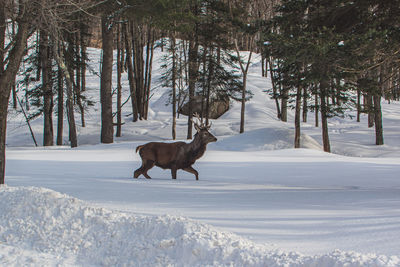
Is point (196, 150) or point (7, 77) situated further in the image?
point (196, 150)

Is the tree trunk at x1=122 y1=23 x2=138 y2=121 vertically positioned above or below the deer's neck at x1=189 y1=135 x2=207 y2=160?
above

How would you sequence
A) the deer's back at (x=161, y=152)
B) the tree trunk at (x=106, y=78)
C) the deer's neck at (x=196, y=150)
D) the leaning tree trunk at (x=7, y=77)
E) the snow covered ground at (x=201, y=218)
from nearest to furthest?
1. the snow covered ground at (x=201, y=218)
2. the leaning tree trunk at (x=7, y=77)
3. the deer's back at (x=161, y=152)
4. the deer's neck at (x=196, y=150)
5. the tree trunk at (x=106, y=78)

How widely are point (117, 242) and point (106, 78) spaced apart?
15.1 metres

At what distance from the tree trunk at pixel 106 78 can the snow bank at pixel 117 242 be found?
13.5 metres

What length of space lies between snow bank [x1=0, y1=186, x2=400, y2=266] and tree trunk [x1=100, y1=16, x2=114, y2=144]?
13.5 metres

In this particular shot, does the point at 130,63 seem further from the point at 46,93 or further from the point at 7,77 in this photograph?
the point at 7,77

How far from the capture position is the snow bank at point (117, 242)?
3.35 meters

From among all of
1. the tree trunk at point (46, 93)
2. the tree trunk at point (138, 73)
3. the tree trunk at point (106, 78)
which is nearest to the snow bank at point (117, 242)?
the tree trunk at point (106, 78)

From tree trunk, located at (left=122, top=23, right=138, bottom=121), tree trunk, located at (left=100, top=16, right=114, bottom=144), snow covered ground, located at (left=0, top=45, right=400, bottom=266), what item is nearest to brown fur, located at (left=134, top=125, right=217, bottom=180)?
snow covered ground, located at (left=0, top=45, right=400, bottom=266)

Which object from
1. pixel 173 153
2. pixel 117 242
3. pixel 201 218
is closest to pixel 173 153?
pixel 173 153

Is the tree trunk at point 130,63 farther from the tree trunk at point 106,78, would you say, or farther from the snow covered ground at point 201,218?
the snow covered ground at point 201,218

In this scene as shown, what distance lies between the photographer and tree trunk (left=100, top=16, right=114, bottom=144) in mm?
→ 17703

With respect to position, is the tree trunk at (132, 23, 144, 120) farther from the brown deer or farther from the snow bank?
the snow bank

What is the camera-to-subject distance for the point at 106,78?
18.1m
